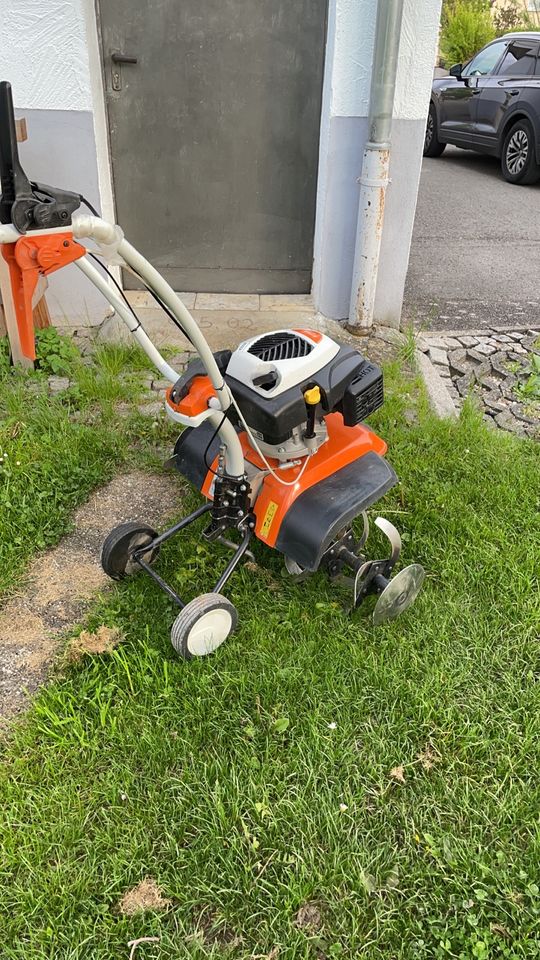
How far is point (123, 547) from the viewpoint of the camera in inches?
109

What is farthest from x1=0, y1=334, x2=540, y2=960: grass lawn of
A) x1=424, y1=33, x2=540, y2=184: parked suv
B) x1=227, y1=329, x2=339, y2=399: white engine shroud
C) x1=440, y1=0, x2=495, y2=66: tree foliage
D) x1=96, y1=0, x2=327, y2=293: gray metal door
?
x1=440, y1=0, x2=495, y2=66: tree foliage

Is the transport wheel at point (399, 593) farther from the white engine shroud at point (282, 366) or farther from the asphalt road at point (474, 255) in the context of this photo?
the asphalt road at point (474, 255)

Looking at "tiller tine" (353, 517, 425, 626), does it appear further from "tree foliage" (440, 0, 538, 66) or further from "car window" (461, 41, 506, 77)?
"tree foliage" (440, 0, 538, 66)

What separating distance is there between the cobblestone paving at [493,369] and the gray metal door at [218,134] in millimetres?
1119

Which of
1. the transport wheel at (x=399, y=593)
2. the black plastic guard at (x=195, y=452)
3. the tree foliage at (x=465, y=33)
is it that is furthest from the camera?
the tree foliage at (x=465, y=33)

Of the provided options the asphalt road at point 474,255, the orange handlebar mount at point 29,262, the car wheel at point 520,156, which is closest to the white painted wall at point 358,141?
the asphalt road at point 474,255

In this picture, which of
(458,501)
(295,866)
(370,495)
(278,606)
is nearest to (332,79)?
(458,501)

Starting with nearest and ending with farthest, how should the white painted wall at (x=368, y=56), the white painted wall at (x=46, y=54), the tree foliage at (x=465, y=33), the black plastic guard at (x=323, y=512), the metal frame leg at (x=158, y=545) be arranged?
the black plastic guard at (x=323, y=512), the metal frame leg at (x=158, y=545), the white painted wall at (x=46, y=54), the white painted wall at (x=368, y=56), the tree foliage at (x=465, y=33)

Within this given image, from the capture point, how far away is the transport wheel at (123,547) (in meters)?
2.75

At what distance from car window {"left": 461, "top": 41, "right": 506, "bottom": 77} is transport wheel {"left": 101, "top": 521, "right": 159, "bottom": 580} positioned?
948cm

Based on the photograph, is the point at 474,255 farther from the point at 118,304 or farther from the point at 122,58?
the point at 118,304

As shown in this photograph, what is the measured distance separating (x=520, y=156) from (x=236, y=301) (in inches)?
238

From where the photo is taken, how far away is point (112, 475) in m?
3.50

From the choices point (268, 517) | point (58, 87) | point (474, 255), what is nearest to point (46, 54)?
point (58, 87)
